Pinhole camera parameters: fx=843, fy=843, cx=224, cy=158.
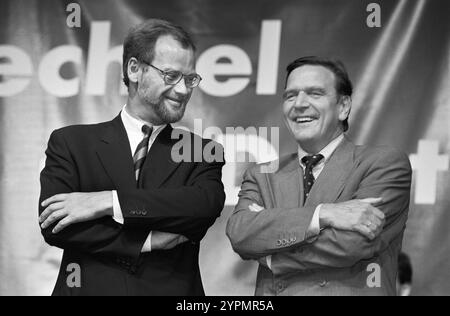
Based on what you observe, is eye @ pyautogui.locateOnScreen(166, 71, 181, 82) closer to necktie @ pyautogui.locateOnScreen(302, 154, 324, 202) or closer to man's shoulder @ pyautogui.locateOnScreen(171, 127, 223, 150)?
man's shoulder @ pyautogui.locateOnScreen(171, 127, 223, 150)

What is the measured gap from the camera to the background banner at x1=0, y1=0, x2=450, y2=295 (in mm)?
5117

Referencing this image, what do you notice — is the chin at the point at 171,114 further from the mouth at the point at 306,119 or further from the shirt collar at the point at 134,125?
the mouth at the point at 306,119

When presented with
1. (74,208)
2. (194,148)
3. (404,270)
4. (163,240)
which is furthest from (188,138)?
(404,270)

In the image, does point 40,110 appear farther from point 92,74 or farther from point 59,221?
point 59,221

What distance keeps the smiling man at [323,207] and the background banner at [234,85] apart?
42.8 inches

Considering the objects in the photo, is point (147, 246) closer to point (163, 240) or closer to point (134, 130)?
point (163, 240)

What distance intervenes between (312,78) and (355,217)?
805 mm

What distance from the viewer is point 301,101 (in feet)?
13.3

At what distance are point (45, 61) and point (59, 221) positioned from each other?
1.91 metres

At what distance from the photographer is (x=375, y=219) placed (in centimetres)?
364

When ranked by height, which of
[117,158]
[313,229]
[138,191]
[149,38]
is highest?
[149,38]

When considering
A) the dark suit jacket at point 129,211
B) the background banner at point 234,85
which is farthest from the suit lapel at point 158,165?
the background banner at point 234,85

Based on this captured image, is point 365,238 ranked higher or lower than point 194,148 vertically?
lower
